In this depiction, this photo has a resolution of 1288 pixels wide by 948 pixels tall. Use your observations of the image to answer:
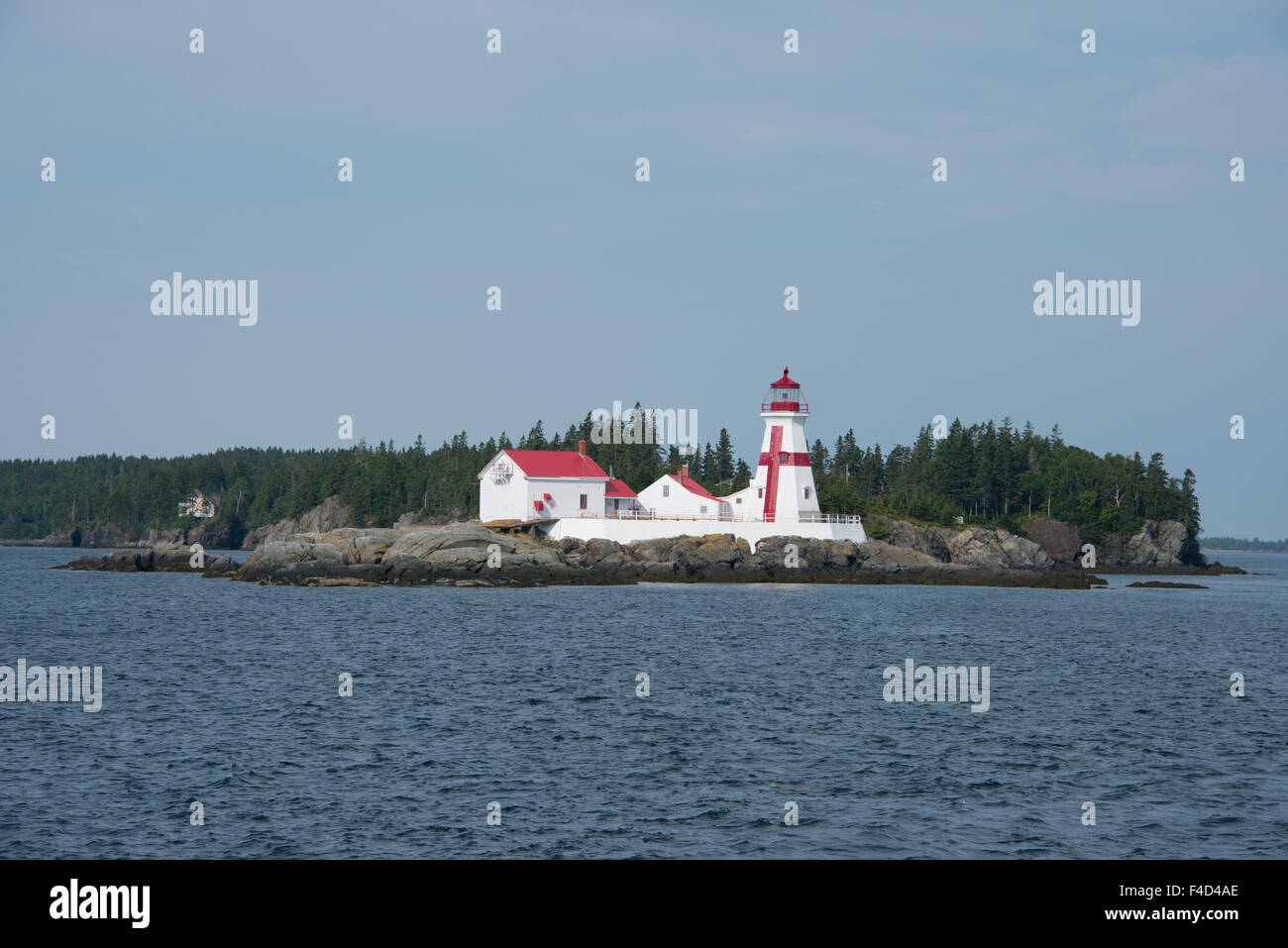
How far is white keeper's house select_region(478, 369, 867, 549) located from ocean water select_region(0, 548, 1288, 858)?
26843mm

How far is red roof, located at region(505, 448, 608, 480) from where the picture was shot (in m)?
80.1

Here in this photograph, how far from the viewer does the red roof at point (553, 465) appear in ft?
263

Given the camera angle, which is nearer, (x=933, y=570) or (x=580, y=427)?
(x=933, y=570)

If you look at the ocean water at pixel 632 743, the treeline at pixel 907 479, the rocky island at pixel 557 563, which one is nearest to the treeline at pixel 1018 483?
the treeline at pixel 907 479

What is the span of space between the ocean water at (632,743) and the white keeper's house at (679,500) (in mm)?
26843

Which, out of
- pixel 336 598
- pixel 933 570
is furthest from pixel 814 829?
pixel 933 570

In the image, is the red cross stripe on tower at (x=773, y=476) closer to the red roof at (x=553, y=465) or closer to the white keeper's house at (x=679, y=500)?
the white keeper's house at (x=679, y=500)

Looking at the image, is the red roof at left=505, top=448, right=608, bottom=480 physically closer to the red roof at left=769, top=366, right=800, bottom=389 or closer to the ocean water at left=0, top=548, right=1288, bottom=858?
the red roof at left=769, top=366, right=800, bottom=389

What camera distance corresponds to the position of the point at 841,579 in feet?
256

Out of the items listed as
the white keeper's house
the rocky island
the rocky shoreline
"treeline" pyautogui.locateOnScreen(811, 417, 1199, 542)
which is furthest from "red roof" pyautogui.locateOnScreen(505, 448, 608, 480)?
"treeline" pyautogui.locateOnScreen(811, 417, 1199, 542)

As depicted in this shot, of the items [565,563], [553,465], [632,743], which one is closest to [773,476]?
[553,465]
